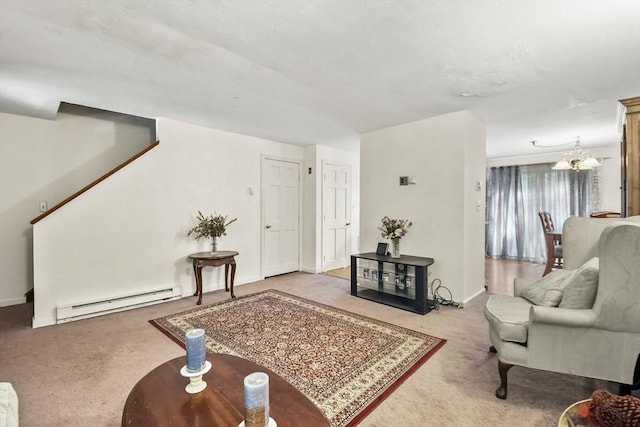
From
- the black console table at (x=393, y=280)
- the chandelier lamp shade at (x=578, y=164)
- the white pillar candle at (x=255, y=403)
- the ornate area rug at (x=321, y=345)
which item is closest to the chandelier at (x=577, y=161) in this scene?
the chandelier lamp shade at (x=578, y=164)

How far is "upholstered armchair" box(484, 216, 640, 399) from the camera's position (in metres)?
1.58

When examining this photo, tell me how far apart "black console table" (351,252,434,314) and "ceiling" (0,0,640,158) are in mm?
1833

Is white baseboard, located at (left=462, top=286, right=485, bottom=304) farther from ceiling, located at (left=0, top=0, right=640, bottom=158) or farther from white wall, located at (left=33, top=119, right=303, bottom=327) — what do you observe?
white wall, located at (left=33, top=119, right=303, bottom=327)

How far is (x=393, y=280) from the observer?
3.97m

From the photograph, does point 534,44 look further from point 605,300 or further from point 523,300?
point 523,300

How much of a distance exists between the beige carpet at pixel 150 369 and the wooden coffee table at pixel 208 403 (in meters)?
0.65

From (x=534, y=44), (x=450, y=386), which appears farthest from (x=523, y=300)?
(x=534, y=44)

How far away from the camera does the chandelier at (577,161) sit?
4587mm

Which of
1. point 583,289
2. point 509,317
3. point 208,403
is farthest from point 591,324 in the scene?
point 208,403

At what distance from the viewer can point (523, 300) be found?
232cm

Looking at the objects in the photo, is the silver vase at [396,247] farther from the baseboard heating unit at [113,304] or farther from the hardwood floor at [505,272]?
the baseboard heating unit at [113,304]

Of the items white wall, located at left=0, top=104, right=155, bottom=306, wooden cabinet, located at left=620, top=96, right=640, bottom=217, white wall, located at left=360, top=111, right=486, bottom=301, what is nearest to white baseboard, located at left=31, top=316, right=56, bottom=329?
white wall, located at left=0, top=104, right=155, bottom=306

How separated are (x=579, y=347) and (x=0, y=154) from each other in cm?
582

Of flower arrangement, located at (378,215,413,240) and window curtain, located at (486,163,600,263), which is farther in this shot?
window curtain, located at (486,163,600,263)
